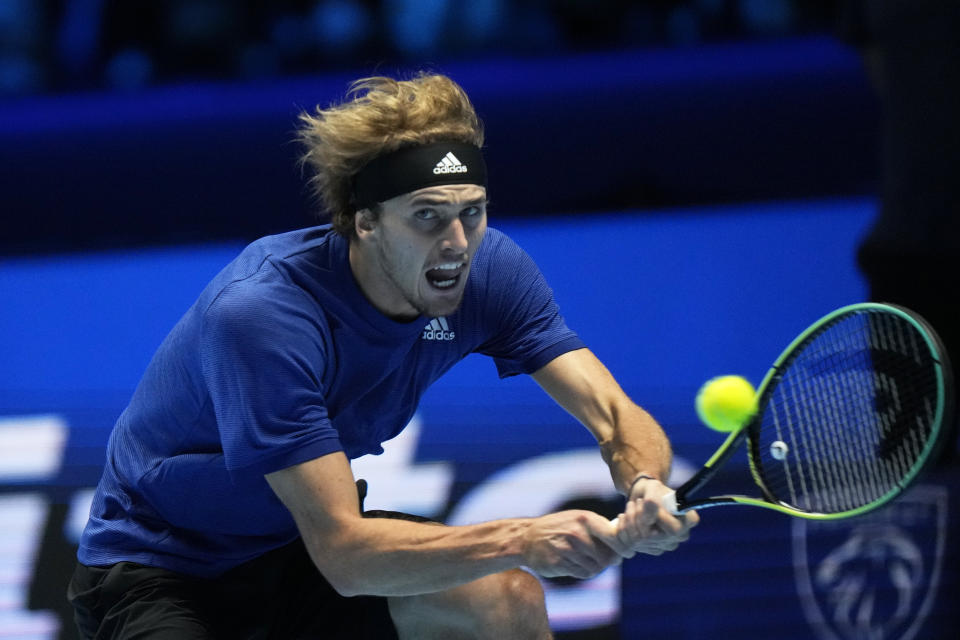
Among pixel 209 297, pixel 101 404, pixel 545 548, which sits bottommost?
pixel 101 404

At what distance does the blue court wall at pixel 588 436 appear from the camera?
11.8 feet

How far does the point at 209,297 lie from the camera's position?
89.2 inches

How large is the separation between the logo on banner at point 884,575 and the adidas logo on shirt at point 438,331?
5.23ft

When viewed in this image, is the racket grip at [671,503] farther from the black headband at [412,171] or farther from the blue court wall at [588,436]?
the blue court wall at [588,436]

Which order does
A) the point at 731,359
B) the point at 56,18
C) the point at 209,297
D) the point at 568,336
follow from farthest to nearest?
the point at 56,18 → the point at 731,359 → the point at 568,336 → the point at 209,297

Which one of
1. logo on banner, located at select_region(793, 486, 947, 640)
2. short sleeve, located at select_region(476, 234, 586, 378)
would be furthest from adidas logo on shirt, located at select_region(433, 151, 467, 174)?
logo on banner, located at select_region(793, 486, 947, 640)

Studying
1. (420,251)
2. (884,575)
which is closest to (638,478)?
(420,251)

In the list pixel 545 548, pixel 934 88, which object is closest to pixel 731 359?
pixel 934 88

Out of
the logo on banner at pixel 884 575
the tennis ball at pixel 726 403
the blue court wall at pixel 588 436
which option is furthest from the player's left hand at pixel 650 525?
the logo on banner at pixel 884 575

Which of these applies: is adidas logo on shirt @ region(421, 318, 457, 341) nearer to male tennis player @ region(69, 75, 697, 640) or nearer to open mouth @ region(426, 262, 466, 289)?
male tennis player @ region(69, 75, 697, 640)

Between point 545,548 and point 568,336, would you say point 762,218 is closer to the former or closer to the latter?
point 568,336

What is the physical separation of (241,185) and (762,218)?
66.7 inches

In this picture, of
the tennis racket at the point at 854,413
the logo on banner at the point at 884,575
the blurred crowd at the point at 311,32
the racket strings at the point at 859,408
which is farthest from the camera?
the blurred crowd at the point at 311,32

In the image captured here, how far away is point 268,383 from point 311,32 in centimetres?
249
